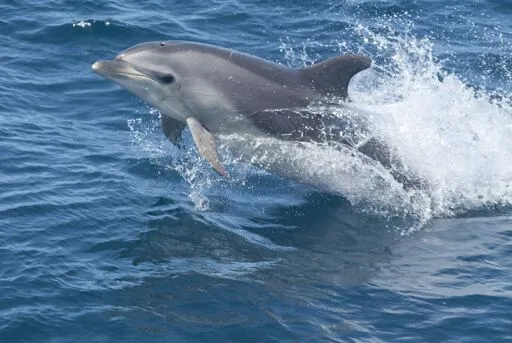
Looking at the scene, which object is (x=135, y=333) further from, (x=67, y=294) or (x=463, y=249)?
(x=463, y=249)

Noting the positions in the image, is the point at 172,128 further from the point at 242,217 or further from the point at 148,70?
the point at 242,217

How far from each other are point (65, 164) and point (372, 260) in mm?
4714

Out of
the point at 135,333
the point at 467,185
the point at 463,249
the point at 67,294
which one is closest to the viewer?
the point at 135,333

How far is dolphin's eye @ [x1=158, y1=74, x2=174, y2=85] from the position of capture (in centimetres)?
1262

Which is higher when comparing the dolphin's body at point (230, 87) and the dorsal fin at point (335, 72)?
the dorsal fin at point (335, 72)

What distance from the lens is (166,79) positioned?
498 inches

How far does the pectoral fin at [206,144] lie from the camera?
482 inches

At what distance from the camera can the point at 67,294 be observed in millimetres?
10406

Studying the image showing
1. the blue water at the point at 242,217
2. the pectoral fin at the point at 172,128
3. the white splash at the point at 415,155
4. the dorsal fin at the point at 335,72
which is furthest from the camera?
the pectoral fin at the point at 172,128

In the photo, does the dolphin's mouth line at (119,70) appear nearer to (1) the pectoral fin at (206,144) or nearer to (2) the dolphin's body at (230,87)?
(2) the dolphin's body at (230,87)

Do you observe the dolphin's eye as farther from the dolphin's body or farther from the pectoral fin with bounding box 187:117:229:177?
the pectoral fin with bounding box 187:117:229:177

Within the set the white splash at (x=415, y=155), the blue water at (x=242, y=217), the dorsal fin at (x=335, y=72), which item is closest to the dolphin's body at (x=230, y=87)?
the dorsal fin at (x=335, y=72)

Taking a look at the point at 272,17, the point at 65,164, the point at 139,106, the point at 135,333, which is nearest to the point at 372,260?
the point at 135,333

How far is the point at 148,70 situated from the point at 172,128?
3.83ft
